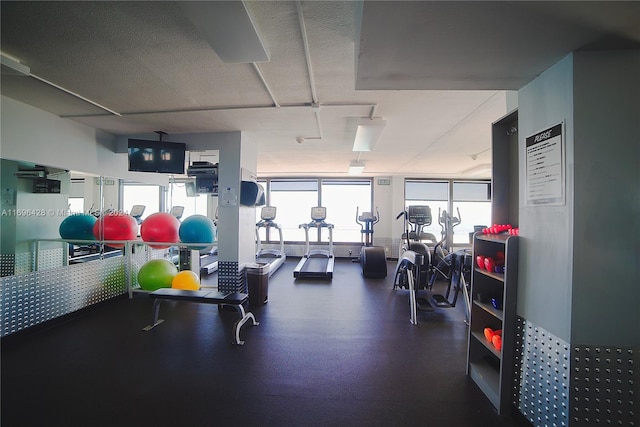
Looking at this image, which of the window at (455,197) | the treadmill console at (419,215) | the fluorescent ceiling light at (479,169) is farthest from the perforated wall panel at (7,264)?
the fluorescent ceiling light at (479,169)

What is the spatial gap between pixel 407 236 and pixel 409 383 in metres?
2.83

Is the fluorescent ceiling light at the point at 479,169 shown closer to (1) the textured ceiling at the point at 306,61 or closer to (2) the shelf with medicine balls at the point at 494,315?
(1) the textured ceiling at the point at 306,61

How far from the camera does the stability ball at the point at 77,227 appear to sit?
3.46 m

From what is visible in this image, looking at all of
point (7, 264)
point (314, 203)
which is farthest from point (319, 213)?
point (7, 264)

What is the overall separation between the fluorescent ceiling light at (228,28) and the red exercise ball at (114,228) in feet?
11.1

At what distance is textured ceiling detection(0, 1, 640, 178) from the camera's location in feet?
3.92

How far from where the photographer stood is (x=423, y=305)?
12.6 ft

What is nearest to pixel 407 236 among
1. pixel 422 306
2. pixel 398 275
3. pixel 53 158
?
pixel 398 275

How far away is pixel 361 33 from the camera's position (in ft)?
4.17

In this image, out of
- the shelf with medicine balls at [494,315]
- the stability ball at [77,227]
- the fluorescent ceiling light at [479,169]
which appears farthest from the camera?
the fluorescent ceiling light at [479,169]

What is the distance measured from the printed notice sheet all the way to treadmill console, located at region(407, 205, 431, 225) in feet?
9.39

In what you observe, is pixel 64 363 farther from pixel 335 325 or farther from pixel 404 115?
pixel 404 115

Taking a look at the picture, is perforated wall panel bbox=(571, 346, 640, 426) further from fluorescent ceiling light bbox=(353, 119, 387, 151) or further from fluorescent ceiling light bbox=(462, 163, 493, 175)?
fluorescent ceiling light bbox=(462, 163, 493, 175)

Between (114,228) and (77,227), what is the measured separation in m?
0.41
